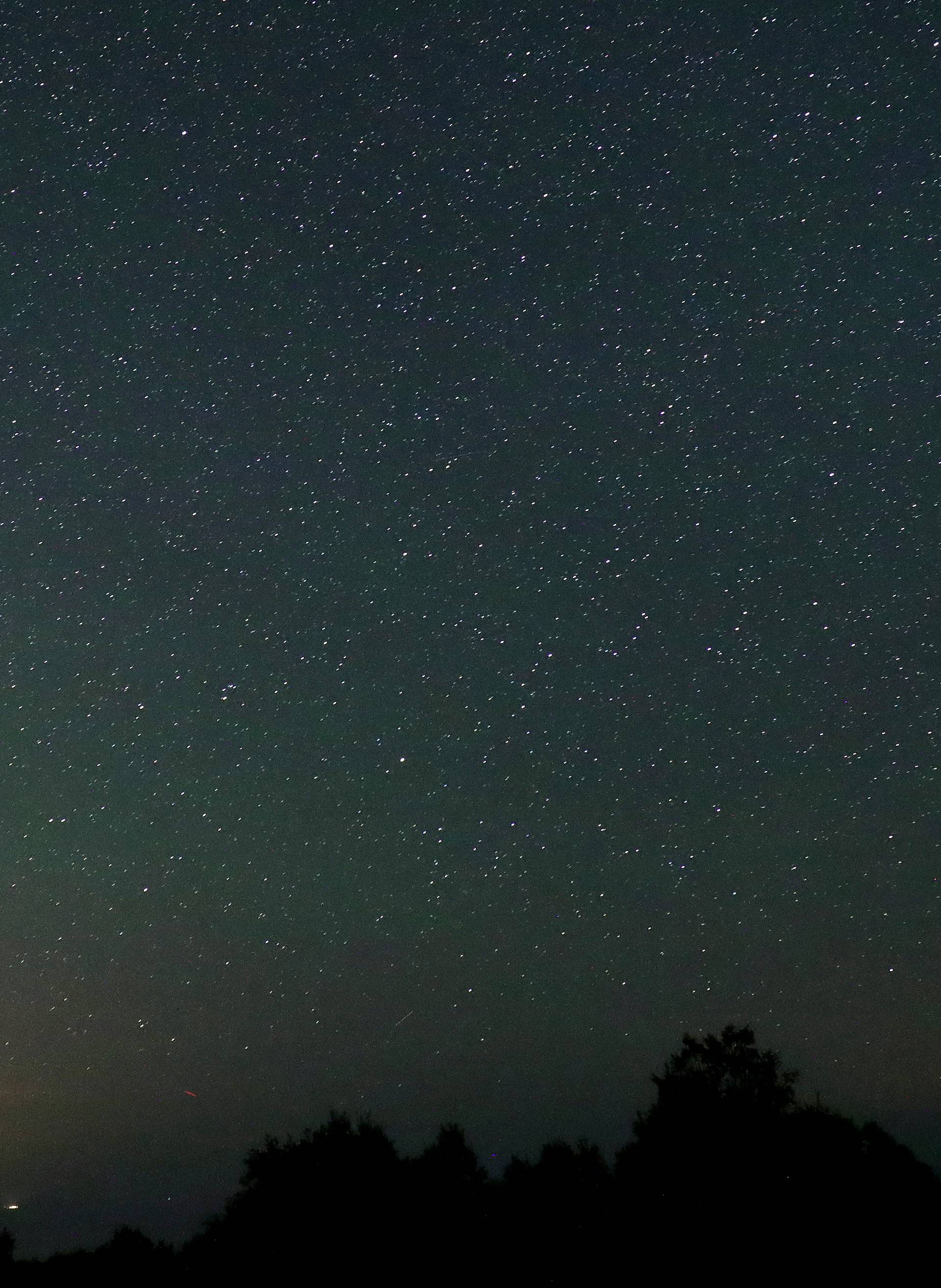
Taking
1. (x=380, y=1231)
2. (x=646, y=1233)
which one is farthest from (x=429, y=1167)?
(x=646, y=1233)

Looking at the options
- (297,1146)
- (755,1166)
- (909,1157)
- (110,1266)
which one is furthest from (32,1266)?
(909,1157)

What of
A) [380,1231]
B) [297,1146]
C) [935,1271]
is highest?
[297,1146]

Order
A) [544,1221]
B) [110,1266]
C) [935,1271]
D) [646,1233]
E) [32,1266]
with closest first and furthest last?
[935,1271], [646,1233], [544,1221], [110,1266], [32,1266]

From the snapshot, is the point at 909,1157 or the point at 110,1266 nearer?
the point at 909,1157

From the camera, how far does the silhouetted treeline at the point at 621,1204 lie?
18578 mm

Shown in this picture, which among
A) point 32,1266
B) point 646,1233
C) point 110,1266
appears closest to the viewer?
point 646,1233

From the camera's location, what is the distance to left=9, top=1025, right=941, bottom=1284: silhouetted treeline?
18578 mm

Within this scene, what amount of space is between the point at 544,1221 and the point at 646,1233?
3.20 meters

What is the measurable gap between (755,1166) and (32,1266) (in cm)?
1973

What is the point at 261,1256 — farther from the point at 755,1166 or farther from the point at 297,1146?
the point at 755,1166

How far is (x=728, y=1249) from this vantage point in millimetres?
18344

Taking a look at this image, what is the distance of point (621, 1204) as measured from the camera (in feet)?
71.4

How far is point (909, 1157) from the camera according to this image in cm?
2120

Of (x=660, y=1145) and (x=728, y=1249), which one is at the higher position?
(x=660, y=1145)
